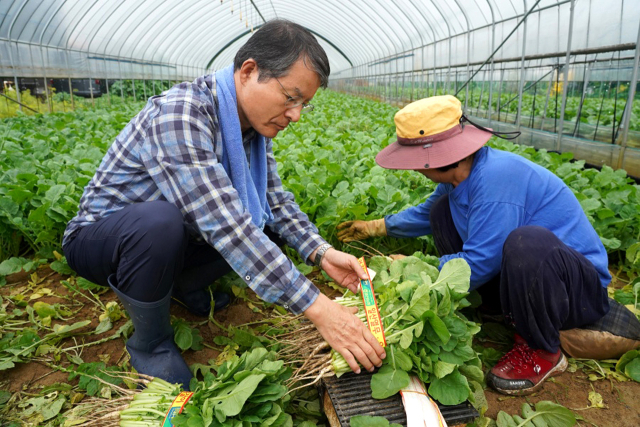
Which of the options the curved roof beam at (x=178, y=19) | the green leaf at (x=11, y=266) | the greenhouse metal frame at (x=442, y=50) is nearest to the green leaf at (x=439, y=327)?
the green leaf at (x=11, y=266)

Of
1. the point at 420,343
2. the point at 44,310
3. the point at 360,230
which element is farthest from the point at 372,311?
the point at 44,310

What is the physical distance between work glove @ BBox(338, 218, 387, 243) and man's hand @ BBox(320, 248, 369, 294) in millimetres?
811

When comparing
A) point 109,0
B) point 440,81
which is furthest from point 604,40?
point 109,0

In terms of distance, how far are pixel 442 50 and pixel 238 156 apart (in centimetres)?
1416

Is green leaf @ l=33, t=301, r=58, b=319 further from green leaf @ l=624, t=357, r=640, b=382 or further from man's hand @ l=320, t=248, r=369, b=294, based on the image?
green leaf @ l=624, t=357, r=640, b=382

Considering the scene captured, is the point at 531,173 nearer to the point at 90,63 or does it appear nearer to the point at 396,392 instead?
the point at 396,392

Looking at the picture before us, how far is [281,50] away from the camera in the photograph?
5.35ft

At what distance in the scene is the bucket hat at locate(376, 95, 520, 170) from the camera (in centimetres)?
199

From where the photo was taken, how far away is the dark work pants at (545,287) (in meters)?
1.79

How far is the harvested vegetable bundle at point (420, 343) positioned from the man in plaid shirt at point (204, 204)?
95 mm

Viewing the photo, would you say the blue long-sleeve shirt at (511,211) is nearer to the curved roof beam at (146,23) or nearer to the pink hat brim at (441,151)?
the pink hat brim at (441,151)

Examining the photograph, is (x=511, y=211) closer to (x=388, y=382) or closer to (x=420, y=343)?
(x=420, y=343)

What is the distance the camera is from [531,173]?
77.5 inches

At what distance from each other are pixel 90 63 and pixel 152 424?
17.8 m
